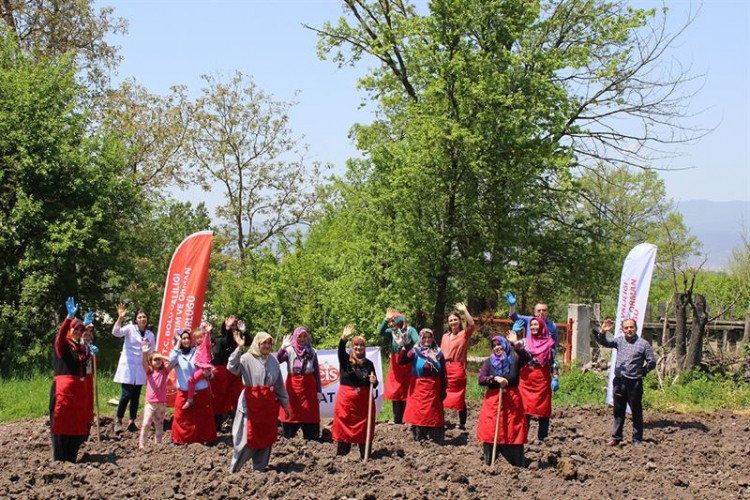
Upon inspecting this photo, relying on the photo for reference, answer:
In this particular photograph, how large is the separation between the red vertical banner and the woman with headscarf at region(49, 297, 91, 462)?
13.2ft

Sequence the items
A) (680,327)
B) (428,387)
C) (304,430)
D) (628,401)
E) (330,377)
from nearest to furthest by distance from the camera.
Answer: (428,387) < (304,430) < (628,401) < (330,377) < (680,327)

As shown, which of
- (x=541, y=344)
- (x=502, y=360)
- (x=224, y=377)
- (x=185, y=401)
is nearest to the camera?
(x=502, y=360)

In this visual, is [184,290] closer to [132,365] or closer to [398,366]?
[132,365]

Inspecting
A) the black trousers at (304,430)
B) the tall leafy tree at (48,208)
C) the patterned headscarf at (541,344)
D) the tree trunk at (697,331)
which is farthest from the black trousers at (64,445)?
the tree trunk at (697,331)

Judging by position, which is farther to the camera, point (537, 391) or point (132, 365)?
point (132, 365)

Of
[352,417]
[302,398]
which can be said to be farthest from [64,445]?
[352,417]

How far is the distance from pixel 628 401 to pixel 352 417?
12.6 feet

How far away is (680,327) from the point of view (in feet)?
52.4

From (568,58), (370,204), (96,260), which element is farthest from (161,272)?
(568,58)

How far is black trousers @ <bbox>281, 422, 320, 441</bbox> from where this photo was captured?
457 inches

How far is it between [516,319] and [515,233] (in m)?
9.58

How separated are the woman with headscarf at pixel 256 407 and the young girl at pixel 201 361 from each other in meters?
1.44

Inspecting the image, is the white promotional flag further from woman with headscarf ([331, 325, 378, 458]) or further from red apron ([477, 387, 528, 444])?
woman with headscarf ([331, 325, 378, 458])

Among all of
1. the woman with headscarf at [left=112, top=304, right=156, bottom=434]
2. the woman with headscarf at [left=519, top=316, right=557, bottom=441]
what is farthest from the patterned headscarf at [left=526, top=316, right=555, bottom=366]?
the woman with headscarf at [left=112, top=304, right=156, bottom=434]
